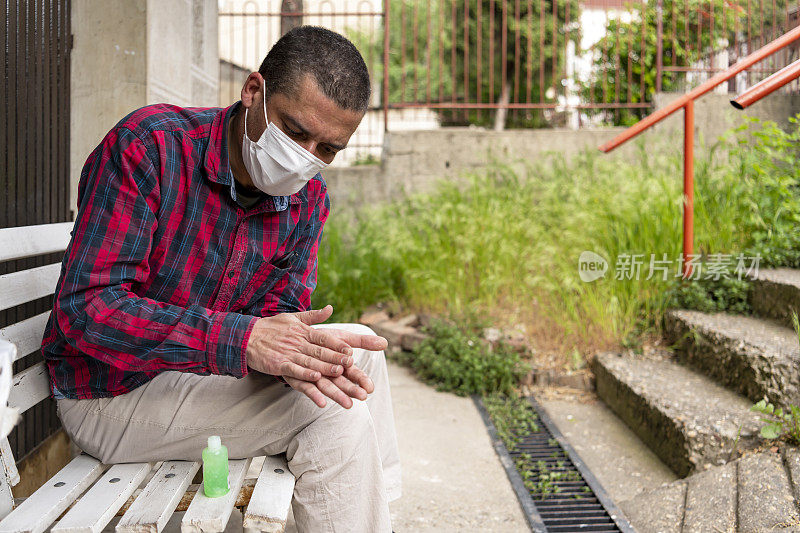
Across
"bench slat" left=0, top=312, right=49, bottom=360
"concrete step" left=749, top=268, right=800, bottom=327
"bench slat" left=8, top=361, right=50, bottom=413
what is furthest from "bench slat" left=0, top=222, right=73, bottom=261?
"concrete step" left=749, top=268, right=800, bottom=327

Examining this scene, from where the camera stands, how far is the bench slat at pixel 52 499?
1.38 metres

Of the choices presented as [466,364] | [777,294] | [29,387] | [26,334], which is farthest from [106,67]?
[777,294]

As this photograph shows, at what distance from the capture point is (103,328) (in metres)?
1.54

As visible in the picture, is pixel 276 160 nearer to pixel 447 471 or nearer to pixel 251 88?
pixel 251 88

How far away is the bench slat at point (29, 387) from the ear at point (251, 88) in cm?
88

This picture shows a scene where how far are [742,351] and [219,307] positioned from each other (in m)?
2.48

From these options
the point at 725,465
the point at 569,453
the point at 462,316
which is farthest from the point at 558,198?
the point at 725,465

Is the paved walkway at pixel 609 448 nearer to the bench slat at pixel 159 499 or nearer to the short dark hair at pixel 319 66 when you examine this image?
the bench slat at pixel 159 499

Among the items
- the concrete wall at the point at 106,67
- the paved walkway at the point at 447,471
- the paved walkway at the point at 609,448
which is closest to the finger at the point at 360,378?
the paved walkway at the point at 447,471

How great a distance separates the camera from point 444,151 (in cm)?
652

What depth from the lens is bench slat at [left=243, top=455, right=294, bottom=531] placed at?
4.76ft

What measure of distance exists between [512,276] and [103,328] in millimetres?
3566

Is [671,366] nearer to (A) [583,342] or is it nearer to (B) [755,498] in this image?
(A) [583,342]

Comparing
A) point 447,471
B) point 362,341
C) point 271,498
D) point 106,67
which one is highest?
point 106,67
